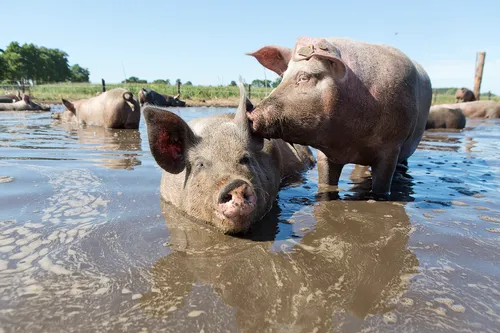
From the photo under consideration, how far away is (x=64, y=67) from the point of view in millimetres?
102750

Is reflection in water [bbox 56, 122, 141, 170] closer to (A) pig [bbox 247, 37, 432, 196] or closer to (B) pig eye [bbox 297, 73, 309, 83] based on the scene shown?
(A) pig [bbox 247, 37, 432, 196]

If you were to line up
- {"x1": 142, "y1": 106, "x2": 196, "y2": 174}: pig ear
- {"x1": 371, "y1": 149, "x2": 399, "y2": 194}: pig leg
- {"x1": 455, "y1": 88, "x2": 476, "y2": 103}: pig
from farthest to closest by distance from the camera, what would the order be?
1. {"x1": 455, "y1": 88, "x2": 476, "y2": 103}: pig
2. {"x1": 371, "y1": 149, "x2": 399, "y2": 194}: pig leg
3. {"x1": 142, "y1": 106, "x2": 196, "y2": 174}: pig ear

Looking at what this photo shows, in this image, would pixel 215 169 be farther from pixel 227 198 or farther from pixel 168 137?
pixel 168 137

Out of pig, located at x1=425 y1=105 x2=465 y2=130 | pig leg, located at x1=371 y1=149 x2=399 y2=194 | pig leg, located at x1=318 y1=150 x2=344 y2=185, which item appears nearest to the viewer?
pig leg, located at x1=371 y1=149 x2=399 y2=194

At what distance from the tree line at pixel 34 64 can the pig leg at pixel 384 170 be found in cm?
7502

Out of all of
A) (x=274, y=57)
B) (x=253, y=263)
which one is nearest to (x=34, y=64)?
(x=274, y=57)

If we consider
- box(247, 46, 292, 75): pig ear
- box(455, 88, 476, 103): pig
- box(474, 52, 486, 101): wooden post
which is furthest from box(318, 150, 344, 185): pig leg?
box(474, 52, 486, 101): wooden post

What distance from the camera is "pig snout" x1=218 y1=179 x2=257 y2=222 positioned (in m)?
3.04

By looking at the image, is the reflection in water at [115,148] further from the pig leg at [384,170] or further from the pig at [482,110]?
the pig at [482,110]

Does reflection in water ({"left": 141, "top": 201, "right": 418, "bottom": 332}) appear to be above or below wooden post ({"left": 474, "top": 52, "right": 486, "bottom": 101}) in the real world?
below

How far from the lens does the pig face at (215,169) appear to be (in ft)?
10.2

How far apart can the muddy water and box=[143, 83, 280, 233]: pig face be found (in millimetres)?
154

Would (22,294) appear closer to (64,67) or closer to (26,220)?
(26,220)

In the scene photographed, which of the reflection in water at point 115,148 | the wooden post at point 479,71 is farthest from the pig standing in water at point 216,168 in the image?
the wooden post at point 479,71
